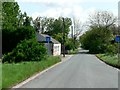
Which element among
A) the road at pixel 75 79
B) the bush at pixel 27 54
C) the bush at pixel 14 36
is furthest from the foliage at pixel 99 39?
the road at pixel 75 79

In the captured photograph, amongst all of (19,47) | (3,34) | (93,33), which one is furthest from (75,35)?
(19,47)

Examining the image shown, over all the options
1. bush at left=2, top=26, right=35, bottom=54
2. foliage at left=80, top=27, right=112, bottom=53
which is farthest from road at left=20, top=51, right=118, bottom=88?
foliage at left=80, top=27, right=112, bottom=53

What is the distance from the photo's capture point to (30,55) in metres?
41.0

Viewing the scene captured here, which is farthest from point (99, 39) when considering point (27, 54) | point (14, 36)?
point (27, 54)

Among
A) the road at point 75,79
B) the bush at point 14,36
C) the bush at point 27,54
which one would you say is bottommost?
the road at point 75,79

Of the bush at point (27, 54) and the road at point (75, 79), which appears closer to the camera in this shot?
the road at point (75, 79)

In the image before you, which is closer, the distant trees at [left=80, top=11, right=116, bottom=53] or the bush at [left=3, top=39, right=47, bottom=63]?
the bush at [left=3, top=39, right=47, bottom=63]

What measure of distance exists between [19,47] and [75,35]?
117 metres

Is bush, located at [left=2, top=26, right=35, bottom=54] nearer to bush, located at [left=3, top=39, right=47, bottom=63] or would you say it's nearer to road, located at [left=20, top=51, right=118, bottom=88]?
bush, located at [left=3, top=39, right=47, bottom=63]

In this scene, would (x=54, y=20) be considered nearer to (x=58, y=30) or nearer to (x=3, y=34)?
(x=58, y=30)

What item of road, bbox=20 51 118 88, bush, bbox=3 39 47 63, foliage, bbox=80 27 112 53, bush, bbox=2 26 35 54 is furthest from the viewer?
foliage, bbox=80 27 112 53

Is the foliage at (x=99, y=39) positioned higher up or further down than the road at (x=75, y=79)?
higher up

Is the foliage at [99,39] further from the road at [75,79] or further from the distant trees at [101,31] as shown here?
the road at [75,79]

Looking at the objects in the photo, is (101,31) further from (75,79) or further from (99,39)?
(75,79)
